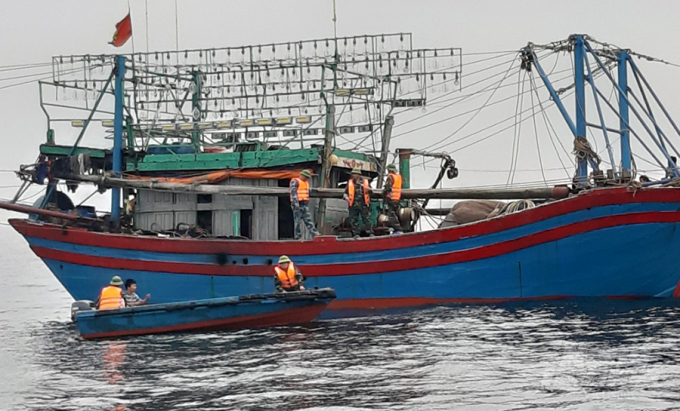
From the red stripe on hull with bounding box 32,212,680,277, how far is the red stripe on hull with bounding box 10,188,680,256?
0.38m

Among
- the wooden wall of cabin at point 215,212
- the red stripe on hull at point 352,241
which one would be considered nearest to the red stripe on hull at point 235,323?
the red stripe on hull at point 352,241

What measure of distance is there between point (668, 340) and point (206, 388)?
29.8 ft

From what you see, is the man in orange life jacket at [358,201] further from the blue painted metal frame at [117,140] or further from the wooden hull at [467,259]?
the blue painted metal frame at [117,140]

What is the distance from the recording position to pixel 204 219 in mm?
30062

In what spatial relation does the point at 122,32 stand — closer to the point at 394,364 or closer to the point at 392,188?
the point at 392,188

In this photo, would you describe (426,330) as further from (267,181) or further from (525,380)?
(267,181)

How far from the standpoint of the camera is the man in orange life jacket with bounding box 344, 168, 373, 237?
27109 millimetres

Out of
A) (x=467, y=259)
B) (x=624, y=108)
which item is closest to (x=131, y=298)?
(x=467, y=259)

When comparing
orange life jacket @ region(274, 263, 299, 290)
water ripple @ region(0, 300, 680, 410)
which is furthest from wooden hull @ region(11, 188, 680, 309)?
orange life jacket @ region(274, 263, 299, 290)

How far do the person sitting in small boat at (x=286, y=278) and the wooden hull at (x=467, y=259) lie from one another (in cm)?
241

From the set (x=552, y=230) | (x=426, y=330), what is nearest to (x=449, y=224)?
(x=552, y=230)

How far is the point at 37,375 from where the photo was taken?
1927 cm

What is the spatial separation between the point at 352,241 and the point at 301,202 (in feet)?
5.83

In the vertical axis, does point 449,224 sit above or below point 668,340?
above
